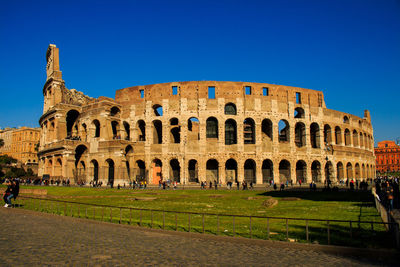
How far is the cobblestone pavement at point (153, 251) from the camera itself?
639 cm

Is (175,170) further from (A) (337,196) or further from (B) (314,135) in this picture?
(A) (337,196)

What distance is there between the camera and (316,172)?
146 feet

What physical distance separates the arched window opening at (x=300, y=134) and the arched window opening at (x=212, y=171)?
43.3ft

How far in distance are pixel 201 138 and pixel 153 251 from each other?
33824mm

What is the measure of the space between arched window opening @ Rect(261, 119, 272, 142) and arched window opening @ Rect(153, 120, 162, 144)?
15115 millimetres

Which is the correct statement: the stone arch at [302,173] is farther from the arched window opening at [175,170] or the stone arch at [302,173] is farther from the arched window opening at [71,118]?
the arched window opening at [71,118]

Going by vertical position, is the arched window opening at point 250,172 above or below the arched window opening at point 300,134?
below

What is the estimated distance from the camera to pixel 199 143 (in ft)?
134

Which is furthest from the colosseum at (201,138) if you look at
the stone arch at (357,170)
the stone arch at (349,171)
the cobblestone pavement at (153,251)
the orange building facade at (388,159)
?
the orange building facade at (388,159)

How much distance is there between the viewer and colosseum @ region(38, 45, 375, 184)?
135 ft

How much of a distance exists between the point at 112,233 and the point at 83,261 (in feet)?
10.5

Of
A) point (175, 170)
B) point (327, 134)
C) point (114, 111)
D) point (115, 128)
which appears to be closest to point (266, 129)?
point (327, 134)

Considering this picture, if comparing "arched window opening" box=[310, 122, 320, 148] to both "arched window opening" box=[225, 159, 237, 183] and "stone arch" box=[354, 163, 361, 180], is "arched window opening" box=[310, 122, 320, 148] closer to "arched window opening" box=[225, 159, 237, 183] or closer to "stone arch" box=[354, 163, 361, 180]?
"stone arch" box=[354, 163, 361, 180]

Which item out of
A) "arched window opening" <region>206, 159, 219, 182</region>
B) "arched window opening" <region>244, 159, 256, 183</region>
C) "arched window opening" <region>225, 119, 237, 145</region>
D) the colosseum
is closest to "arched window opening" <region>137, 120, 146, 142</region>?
the colosseum
